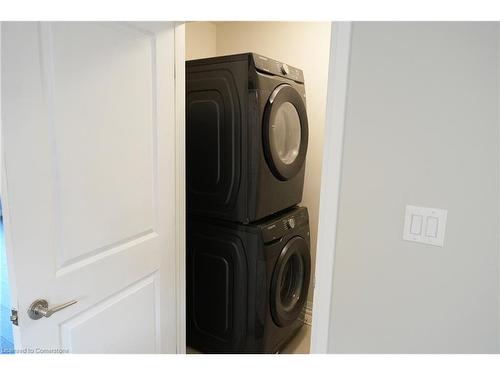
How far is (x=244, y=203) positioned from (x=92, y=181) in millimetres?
804

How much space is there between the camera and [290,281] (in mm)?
2123

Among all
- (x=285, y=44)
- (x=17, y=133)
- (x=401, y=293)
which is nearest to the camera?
(x=17, y=133)

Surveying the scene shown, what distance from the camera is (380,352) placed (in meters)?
1.02

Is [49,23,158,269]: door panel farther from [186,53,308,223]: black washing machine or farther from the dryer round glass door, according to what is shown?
the dryer round glass door

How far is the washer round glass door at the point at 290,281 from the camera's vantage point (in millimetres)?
1858

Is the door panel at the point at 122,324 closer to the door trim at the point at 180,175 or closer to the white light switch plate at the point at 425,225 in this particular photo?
the door trim at the point at 180,175

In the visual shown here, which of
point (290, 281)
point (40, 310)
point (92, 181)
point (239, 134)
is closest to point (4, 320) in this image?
point (40, 310)

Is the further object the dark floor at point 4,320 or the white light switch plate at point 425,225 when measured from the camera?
the dark floor at point 4,320

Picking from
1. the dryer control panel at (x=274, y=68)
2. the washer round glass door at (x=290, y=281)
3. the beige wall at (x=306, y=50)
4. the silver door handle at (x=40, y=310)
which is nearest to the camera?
the silver door handle at (x=40, y=310)

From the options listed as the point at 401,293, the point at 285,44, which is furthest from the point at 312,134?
the point at 401,293

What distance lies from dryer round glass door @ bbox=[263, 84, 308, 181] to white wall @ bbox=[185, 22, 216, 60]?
0.93 m

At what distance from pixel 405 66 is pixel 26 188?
1.08 meters

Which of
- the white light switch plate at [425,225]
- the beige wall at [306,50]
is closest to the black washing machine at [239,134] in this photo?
the beige wall at [306,50]
